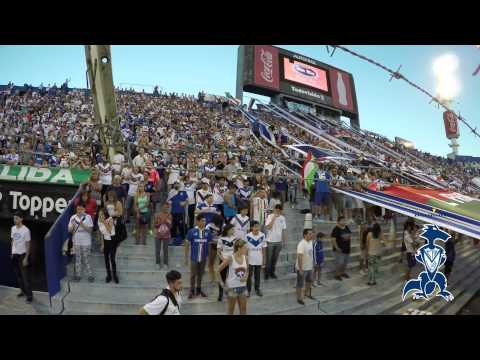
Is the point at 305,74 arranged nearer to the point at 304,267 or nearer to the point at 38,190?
the point at 304,267

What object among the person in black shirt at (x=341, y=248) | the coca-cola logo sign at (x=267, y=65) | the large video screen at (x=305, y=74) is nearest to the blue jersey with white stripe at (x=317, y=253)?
the person in black shirt at (x=341, y=248)

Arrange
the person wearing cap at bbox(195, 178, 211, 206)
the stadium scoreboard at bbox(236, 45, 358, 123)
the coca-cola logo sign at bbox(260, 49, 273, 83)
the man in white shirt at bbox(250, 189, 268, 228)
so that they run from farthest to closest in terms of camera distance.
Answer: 1. the coca-cola logo sign at bbox(260, 49, 273, 83)
2. the stadium scoreboard at bbox(236, 45, 358, 123)
3. the man in white shirt at bbox(250, 189, 268, 228)
4. the person wearing cap at bbox(195, 178, 211, 206)

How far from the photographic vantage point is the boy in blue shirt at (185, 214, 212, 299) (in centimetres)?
677

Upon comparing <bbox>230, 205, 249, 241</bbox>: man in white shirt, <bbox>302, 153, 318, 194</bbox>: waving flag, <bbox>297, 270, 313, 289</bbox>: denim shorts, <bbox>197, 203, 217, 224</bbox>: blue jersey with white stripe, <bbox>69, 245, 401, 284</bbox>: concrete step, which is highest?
<bbox>302, 153, 318, 194</bbox>: waving flag

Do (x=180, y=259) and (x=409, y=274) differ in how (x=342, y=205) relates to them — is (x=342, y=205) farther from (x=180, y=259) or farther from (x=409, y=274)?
(x=180, y=259)

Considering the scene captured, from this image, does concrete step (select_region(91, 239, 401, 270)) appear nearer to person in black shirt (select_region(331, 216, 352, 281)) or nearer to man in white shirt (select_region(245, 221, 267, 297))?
man in white shirt (select_region(245, 221, 267, 297))

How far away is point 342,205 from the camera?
1104 centimetres

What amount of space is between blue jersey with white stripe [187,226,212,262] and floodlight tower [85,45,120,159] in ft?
14.2

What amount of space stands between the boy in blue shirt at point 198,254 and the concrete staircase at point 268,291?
24cm

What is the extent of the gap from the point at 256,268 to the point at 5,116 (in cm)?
1550

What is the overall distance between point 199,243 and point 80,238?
2.24 m

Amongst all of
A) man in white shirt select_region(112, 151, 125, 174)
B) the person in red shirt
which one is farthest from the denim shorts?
man in white shirt select_region(112, 151, 125, 174)

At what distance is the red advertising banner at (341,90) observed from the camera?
38719 millimetres

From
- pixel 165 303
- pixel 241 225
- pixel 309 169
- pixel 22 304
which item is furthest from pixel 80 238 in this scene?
pixel 309 169
